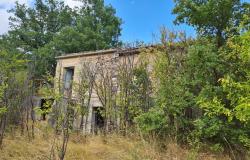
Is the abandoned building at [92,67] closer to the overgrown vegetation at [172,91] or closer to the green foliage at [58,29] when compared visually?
the overgrown vegetation at [172,91]

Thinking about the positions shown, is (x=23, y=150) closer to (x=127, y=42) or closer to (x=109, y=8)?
(x=127, y=42)

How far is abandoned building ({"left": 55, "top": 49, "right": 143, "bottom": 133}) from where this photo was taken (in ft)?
44.7

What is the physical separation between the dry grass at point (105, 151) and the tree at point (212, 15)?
362 cm

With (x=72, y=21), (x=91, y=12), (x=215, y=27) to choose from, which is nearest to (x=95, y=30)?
(x=91, y=12)

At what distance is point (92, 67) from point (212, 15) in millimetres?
6240

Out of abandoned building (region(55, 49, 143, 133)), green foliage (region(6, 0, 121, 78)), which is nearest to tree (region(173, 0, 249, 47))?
abandoned building (region(55, 49, 143, 133))

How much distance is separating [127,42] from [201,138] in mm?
7093

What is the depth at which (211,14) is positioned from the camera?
1016cm

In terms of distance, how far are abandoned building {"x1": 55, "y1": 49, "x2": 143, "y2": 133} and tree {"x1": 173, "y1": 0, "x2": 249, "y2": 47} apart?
13.0ft

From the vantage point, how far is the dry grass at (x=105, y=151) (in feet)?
29.7

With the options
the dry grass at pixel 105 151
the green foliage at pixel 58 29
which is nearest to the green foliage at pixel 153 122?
the dry grass at pixel 105 151

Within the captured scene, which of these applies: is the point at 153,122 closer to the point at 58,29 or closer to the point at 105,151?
the point at 105,151

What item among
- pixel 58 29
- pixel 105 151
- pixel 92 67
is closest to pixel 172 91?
pixel 105 151

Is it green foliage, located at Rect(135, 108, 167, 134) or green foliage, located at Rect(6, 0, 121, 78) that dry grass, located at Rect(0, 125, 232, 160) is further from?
green foliage, located at Rect(6, 0, 121, 78)
